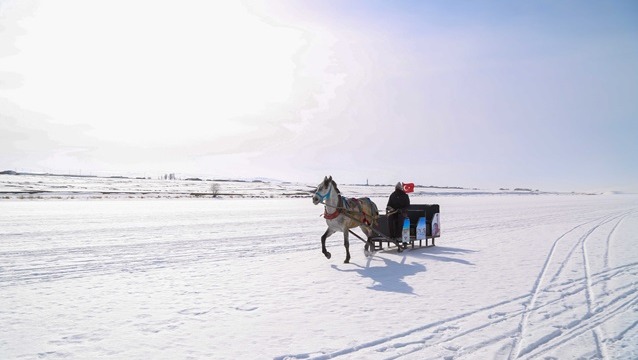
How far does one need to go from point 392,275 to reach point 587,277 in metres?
4.37

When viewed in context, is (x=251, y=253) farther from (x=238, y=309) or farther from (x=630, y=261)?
(x=630, y=261)

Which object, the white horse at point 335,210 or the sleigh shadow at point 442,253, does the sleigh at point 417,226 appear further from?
the white horse at point 335,210

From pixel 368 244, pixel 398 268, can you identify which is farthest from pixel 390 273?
pixel 368 244

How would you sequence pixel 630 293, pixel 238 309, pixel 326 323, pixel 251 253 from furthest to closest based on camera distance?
pixel 251 253 < pixel 630 293 < pixel 238 309 < pixel 326 323

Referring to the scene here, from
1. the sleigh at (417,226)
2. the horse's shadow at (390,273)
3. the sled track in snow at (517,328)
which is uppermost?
the sleigh at (417,226)

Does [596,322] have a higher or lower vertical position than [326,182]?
lower

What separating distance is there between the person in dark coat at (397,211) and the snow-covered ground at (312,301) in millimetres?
839

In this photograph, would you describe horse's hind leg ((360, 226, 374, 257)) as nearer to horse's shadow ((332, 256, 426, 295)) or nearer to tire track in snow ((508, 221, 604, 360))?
horse's shadow ((332, 256, 426, 295))

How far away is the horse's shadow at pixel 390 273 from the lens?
9735 millimetres

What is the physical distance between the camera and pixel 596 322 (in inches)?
276

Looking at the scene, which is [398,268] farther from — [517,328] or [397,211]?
[517,328]

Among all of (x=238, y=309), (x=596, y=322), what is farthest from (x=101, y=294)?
(x=596, y=322)

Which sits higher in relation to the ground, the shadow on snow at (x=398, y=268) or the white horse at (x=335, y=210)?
the white horse at (x=335, y=210)

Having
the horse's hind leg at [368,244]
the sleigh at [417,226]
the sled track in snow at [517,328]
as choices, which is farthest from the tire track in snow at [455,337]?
the sleigh at [417,226]
